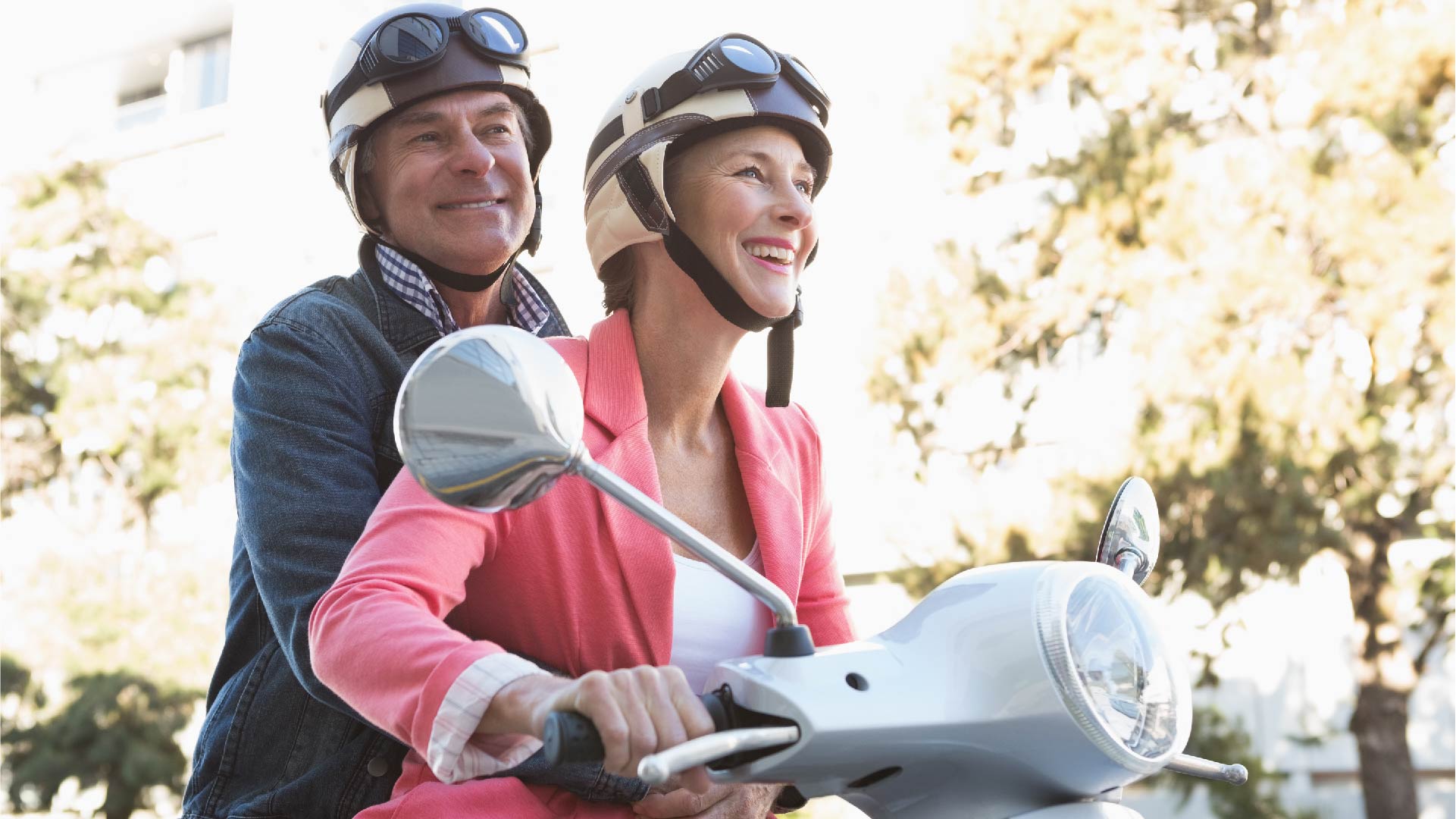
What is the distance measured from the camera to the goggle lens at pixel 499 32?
260 cm

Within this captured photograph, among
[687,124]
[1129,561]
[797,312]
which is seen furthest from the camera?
[797,312]

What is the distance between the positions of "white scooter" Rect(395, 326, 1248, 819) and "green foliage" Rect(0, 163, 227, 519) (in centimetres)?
1441

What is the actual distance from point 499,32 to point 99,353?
1401cm

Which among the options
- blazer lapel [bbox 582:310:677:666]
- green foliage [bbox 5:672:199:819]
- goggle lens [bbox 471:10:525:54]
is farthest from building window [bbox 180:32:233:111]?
blazer lapel [bbox 582:310:677:666]

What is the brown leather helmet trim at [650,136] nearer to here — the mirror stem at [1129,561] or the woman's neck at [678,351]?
the woman's neck at [678,351]

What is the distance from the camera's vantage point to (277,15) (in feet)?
64.6

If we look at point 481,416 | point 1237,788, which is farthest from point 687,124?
point 1237,788

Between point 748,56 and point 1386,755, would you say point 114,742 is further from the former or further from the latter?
point 748,56

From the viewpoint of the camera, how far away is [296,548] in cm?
192

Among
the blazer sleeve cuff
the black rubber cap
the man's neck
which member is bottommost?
the blazer sleeve cuff

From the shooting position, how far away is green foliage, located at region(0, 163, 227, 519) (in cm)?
1490

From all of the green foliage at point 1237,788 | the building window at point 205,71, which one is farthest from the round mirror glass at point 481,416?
the building window at point 205,71

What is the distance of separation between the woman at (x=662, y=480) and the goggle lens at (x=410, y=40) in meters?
0.67

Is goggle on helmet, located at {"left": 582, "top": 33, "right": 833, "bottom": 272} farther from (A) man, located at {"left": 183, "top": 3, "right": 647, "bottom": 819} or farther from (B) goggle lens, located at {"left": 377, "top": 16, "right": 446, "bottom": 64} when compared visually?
(B) goggle lens, located at {"left": 377, "top": 16, "right": 446, "bottom": 64}
